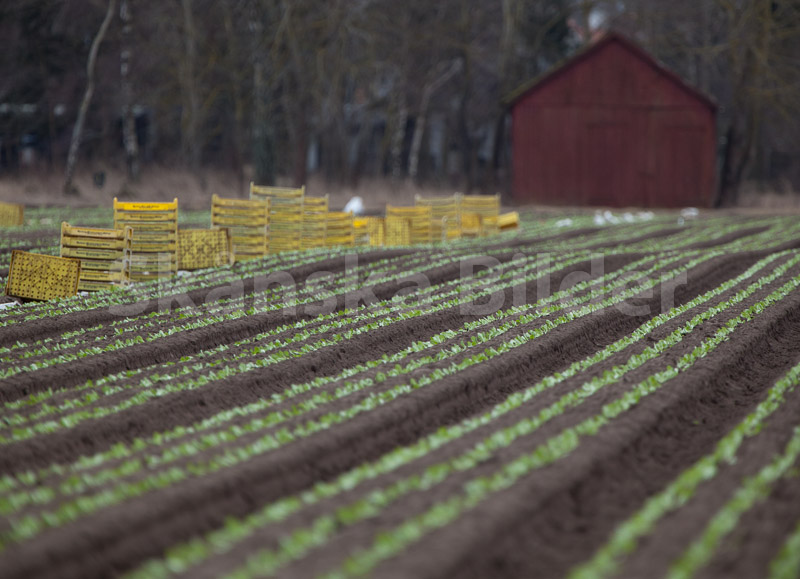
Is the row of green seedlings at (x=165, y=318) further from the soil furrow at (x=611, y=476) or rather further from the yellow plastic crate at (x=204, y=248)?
the soil furrow at (x=611, y=476)

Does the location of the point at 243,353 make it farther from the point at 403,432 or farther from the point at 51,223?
the point at 51,223

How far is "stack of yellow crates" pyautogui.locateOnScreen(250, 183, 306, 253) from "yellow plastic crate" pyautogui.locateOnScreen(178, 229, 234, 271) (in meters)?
1.83

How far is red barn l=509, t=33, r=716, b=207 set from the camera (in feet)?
118

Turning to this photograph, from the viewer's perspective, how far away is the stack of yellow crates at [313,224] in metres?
18.0

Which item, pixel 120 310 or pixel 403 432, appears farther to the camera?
pixel 120 310

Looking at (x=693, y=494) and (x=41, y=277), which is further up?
(x=41, y=277)

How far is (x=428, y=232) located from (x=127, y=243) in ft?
28.9

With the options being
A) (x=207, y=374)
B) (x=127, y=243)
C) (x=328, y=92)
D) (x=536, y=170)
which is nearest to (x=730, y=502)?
(x=207, y=374)

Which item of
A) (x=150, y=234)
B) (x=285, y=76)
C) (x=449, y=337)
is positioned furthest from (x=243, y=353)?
(x=285, y=76)

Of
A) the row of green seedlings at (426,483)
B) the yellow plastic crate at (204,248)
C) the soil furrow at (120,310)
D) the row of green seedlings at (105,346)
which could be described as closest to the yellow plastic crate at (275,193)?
the yellow plastic crate at (204,248)

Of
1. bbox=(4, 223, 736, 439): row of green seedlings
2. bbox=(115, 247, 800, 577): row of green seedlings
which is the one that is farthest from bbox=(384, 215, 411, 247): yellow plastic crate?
bbox=(115, 247, 800, 577): row of green seedlings

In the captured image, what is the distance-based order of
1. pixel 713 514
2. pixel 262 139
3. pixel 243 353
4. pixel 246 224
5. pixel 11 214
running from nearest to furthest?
pixel 713 514 → pixel 243 353 → pixel 246 224 → pixel 11 214 → pixel 262 139

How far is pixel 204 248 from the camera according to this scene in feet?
50.0

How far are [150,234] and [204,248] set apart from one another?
1.22 m
